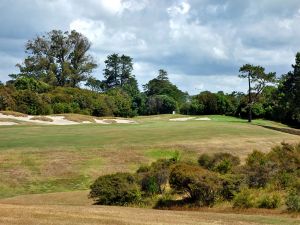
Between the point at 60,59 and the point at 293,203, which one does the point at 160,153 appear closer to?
the point at 293,203

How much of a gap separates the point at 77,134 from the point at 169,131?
9489mm

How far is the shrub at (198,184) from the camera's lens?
70.0 ft

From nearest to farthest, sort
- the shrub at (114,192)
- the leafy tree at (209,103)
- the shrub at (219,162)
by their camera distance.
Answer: the shrub at (114,192), the shrub at (219,162), the leafy tree at (209,103)

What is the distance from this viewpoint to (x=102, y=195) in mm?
22125

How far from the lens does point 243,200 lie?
20.7 metres

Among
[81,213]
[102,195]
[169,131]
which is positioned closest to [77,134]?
[169,131]

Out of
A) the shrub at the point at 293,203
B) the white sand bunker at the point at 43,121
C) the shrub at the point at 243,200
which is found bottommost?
the shrub at the point at 243,200

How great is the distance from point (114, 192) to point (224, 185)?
467 centimetres

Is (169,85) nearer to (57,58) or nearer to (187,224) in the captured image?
(57,58)

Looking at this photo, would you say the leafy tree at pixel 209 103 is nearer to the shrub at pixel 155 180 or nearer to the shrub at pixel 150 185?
the shrub at pixel 155 180

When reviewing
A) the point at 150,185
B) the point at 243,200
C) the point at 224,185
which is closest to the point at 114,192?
the point at 150,185

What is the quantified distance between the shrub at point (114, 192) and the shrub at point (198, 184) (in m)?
1.84

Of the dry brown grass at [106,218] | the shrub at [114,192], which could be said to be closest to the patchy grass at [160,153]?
the shrub at [114,192]

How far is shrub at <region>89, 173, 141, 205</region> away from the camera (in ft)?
72.6
